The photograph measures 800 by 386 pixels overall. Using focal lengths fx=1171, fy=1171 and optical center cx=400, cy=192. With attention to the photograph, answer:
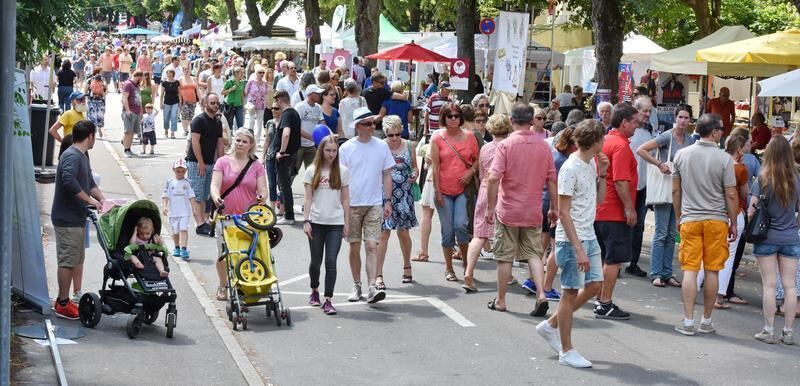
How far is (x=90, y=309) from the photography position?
9719 mm

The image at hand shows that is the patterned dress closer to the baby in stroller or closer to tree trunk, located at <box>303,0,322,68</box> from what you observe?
the baby in stroller

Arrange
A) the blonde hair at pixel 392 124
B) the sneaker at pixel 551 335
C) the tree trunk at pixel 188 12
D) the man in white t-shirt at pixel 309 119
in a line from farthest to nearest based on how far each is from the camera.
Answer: the tree trunk at pixel 188 12 < the man in white t-shirt at pixel 309 119 < the blonde hair at pixel 392 124 < the sneaker at pixel 551 335

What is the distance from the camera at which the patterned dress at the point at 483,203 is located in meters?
11.7

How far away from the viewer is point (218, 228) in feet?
34.9

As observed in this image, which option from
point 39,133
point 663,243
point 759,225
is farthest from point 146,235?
point 39,133

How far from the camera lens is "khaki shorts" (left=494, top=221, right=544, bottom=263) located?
1052 cm

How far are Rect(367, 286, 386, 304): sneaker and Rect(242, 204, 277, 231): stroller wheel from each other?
1.32 meters

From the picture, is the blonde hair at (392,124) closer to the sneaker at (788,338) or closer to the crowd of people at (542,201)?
the crowd of people at (542,201)

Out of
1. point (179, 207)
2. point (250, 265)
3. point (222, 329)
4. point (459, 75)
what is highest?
point (459, 75)

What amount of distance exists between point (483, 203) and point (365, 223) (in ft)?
4.50

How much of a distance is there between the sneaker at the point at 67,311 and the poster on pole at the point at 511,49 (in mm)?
15475

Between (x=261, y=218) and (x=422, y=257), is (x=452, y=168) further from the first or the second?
(x=261, y=218)

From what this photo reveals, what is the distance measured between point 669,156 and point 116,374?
6.48 metres

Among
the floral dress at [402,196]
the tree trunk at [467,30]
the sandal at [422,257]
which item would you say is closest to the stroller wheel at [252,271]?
the floral dress at [402,196]
